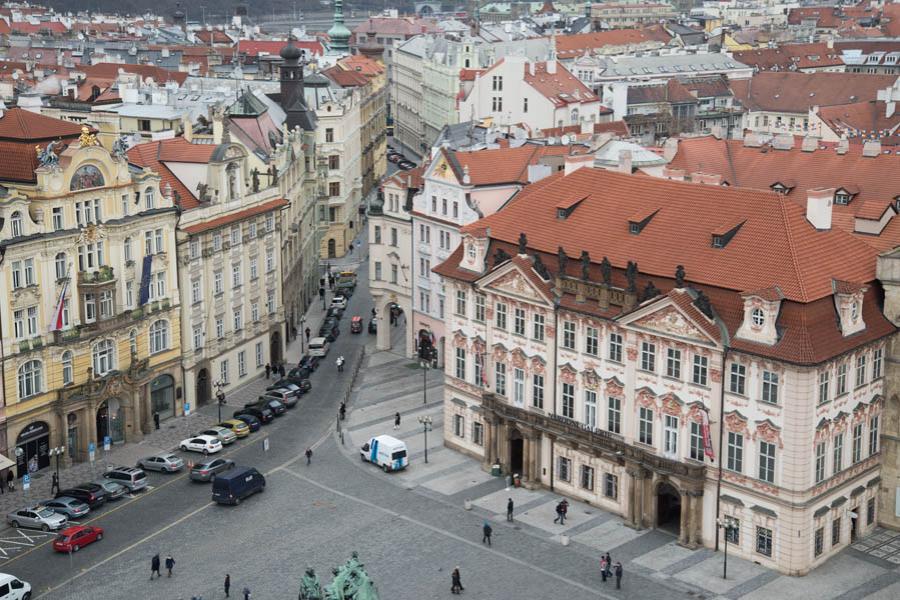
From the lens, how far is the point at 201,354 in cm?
11250

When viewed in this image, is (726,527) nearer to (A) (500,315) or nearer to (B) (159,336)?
(A) (500,315)

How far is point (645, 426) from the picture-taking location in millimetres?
86125

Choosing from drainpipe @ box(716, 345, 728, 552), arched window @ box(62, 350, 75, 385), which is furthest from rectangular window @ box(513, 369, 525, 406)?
arched window @ box(62, 350, 75, 385)

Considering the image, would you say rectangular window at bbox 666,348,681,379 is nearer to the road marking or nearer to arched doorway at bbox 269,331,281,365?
the road marking

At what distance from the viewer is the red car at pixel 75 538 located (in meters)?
84.2

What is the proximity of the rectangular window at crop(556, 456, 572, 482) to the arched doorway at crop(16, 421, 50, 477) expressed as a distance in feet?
110

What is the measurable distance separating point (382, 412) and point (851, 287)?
41378 mm

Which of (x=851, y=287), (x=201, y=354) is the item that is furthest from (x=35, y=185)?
(x=851, y=287)

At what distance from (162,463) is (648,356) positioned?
3332 cm

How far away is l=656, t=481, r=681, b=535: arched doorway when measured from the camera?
86188 millimetres

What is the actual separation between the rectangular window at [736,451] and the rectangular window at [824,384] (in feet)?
15.7

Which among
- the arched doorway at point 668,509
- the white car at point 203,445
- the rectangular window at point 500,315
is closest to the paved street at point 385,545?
the arched doorway at point 668,509

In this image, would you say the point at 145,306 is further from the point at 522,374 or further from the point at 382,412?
the point at 522,374

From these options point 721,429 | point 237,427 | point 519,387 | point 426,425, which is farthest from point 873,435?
point 237,427
